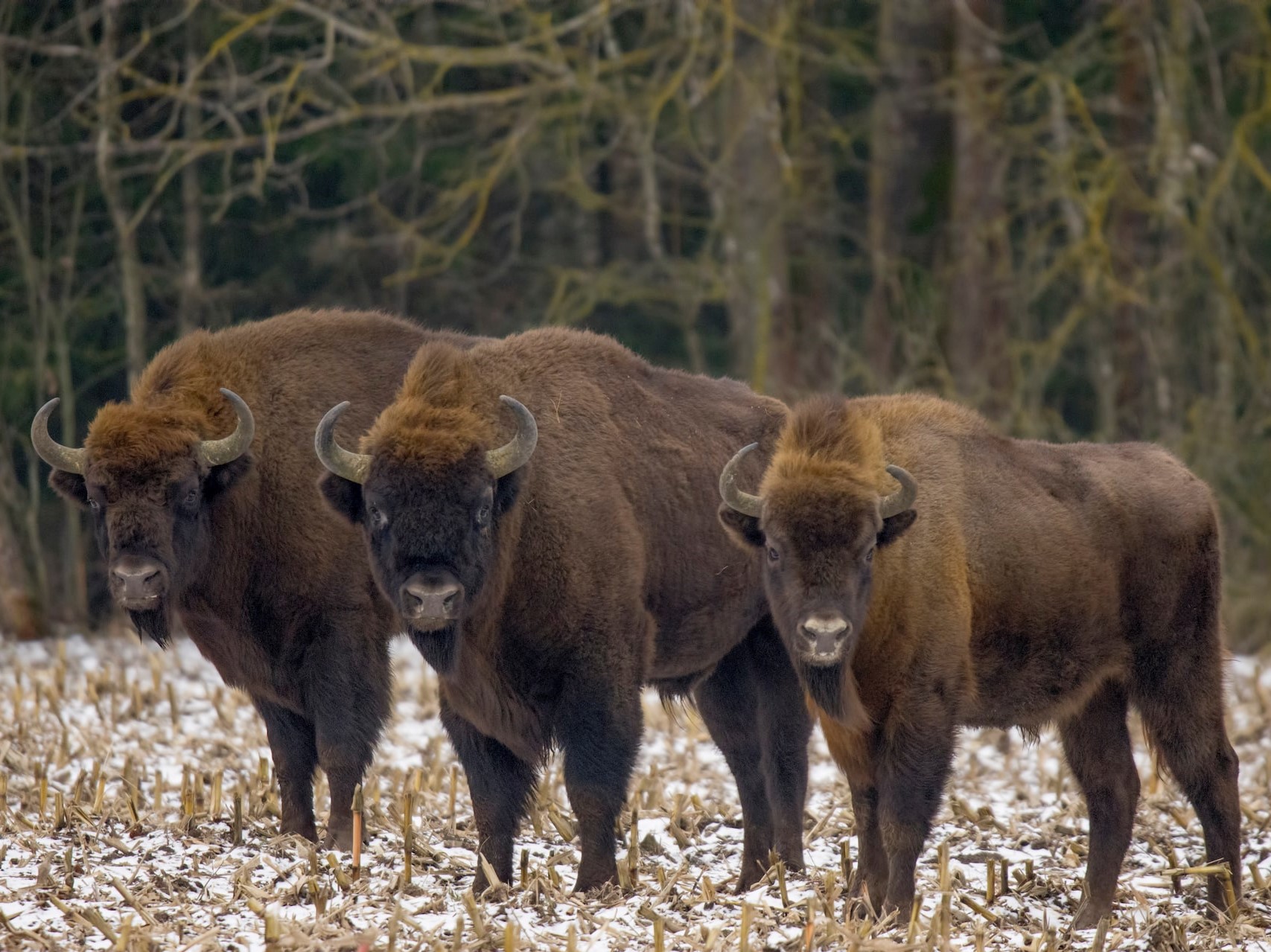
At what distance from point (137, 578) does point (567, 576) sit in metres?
1.94

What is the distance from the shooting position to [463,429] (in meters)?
6.49

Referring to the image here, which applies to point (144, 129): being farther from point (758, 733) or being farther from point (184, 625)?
point (758, 733)

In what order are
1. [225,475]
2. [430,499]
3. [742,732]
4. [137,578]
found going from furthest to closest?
[742,732]
[225,475]
[137,578]
[430,499]

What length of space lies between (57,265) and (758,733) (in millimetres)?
10734

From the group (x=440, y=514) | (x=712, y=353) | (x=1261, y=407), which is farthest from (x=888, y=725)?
(x=712, y=353)

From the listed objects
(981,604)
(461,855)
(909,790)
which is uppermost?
(981,604)

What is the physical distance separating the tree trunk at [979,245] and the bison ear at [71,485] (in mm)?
10348

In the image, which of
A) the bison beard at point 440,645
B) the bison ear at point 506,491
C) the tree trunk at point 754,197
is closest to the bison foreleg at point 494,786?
the bison beard at point 440,645

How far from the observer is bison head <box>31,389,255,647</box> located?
7.14 metres

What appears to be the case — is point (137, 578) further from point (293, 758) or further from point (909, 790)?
point (909, 790)

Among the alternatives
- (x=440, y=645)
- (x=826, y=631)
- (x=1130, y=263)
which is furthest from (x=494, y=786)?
(x=1130, y=263)

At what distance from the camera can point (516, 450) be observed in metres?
6.50

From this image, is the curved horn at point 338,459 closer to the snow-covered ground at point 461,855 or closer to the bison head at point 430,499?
the bison head at point 430,499

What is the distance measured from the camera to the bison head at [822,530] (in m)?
6.08
